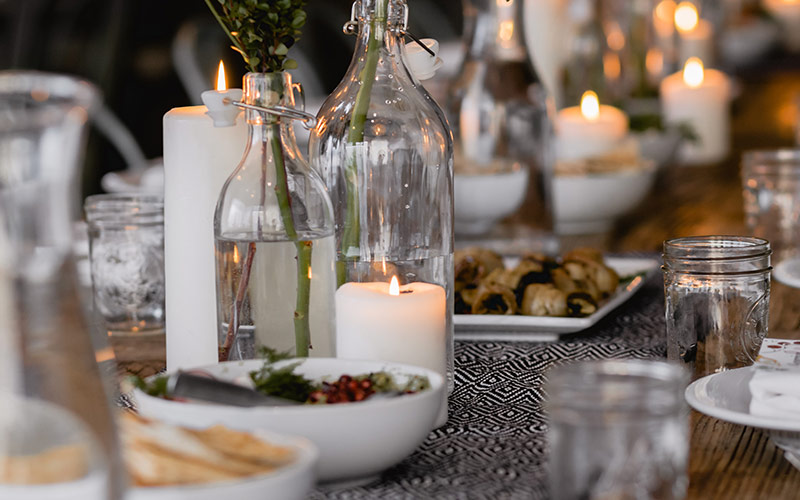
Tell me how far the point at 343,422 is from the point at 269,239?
19 centimetres

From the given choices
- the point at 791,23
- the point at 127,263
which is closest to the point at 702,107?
the point at 127,263

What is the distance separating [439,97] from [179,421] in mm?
2114

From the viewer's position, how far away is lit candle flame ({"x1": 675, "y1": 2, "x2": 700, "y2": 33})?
11.8ft

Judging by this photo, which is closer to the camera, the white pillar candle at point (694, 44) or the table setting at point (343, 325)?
the table setting at point (343, 325)

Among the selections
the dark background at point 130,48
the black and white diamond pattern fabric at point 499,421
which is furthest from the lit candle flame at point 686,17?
the black and white diamond pattern fabric at point 499,421

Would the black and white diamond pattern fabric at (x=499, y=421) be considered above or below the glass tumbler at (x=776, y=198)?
below

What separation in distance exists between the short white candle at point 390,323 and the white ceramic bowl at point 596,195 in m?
1.04

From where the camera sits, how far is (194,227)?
81 centimetres

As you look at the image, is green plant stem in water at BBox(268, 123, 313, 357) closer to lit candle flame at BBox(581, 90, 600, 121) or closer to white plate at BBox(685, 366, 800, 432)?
white plate at BBox(685, 366, 800, 432)

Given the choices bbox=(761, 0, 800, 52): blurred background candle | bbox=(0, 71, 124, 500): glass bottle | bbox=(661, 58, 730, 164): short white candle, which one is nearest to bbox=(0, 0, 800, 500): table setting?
Answer: bbox=(0, 71, 124, 500): glass bottle

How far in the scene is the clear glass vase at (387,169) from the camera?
2.48 feet

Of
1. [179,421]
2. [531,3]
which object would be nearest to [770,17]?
[531,3]

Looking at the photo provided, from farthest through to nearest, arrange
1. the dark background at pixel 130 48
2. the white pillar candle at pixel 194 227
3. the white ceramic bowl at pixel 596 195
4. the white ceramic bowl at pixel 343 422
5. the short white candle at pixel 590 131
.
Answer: the dark background at pixel 130 48
the short white candle at pixel 590 131
the white ceramic bowl at pixel 596 195
the white pillar candle at pixel 194 227
the white ceramic bowl at pixel 343 422

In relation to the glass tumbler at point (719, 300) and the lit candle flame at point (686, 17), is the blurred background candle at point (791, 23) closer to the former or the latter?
the lit candle flame at point (686, 17)
